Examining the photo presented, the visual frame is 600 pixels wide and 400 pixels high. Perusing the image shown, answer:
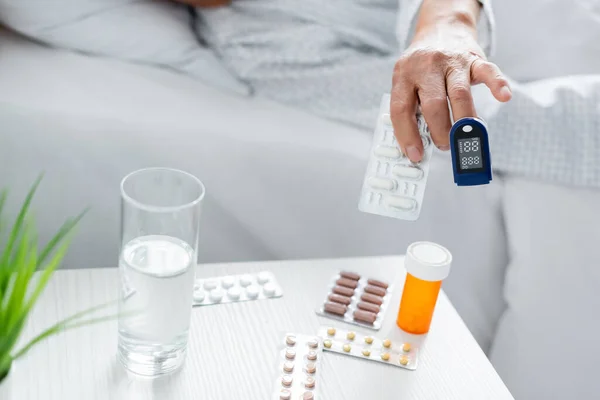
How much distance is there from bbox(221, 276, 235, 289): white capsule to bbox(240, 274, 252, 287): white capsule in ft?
0.03

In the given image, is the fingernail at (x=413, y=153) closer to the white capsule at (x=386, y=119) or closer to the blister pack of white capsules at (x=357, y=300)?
the white capsule at (x=386, y=119)

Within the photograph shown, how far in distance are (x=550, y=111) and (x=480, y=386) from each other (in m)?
0.55

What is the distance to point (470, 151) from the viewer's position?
793mm

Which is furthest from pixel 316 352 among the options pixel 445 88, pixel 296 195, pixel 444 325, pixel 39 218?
pixel 39 218

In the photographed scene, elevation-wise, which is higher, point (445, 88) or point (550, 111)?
point (445, 88)

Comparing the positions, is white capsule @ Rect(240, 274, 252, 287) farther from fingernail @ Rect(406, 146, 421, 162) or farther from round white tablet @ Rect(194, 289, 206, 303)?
fingernail @ Rect(406, 146, 421, 162)

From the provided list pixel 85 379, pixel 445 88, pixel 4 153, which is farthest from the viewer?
pixel 4 153

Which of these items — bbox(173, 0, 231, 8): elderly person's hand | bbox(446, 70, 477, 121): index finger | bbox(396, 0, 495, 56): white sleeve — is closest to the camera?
bbox(446, 70, 477, 121): index finger

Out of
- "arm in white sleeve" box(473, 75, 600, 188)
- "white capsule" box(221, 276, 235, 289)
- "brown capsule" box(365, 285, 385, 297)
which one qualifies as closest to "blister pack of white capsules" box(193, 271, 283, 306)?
"white capsule" box(221, 276, 235, 289)

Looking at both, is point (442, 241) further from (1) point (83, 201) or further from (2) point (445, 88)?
(1) point (83, 201)

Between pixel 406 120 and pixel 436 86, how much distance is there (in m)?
0.05

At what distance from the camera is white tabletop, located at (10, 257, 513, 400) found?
769mm

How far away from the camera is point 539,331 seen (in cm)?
122

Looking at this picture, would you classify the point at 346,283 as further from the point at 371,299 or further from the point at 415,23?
the point at 415,23
